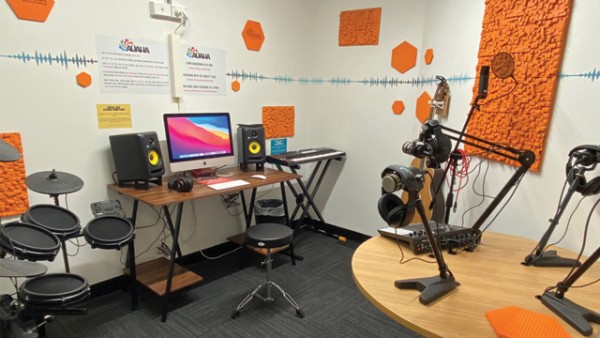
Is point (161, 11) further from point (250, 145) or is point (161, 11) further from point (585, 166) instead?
point (585, 166)

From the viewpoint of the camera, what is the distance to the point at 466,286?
1.37 m

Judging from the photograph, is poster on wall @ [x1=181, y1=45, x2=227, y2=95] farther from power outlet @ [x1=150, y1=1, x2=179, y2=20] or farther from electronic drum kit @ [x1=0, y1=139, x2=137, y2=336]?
electronic drum kit @ [x1=0, y1=139, x2=137, y2=336]

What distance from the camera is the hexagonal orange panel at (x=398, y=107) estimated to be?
3.16 m

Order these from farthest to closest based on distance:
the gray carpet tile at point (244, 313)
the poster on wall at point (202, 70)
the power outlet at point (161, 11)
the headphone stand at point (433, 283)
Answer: the poster on wall at point (202, 70)
the power outlet at point (161, 11)
the gray carpet tile at point (244, 313)
the headphone stand at point (433, 283)

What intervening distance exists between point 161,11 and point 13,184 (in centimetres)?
146

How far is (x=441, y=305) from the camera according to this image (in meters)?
1.24

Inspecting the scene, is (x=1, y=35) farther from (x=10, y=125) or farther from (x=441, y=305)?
(x=441, y=305)

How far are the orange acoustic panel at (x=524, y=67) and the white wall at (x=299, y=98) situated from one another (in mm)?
68

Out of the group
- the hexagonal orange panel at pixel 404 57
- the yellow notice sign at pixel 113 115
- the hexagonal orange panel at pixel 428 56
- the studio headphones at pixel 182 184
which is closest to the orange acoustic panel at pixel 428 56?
the hexagonal orange panel at pixel 428 56

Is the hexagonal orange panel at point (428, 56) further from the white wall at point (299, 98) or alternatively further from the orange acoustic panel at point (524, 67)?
the orange acoustic panel at point (524, 67)

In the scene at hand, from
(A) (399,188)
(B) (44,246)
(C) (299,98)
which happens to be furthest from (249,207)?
(A) (399,188)

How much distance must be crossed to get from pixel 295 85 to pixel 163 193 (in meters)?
1.88

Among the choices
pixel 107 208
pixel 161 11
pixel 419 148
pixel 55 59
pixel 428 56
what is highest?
pixel 161 11

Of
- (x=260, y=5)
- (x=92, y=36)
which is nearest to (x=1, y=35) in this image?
(x=92, y=36)
